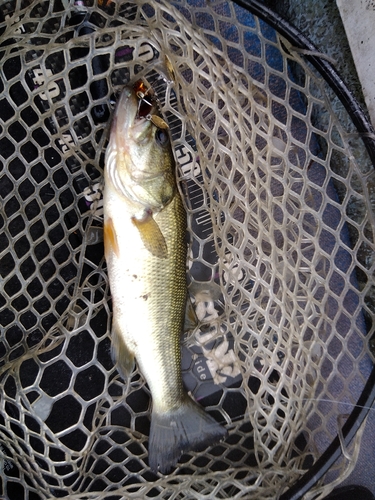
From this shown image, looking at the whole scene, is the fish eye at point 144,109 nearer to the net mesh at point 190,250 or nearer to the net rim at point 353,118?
the net mesh at point 190,250

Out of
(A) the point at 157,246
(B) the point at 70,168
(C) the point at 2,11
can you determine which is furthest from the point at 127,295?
(C) the point at 2,11

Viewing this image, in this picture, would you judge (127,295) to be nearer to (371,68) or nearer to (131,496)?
(131,496)

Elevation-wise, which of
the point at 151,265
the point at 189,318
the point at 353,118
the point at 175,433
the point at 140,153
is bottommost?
the point at 175,433

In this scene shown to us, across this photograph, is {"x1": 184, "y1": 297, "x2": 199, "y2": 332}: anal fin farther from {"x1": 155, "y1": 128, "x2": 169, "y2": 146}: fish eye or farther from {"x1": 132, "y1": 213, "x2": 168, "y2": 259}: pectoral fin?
{"x1": 155, "y1": 128, "x2": 169, "y2": 146}: fish eye

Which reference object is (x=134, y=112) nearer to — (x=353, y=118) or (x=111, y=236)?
(x=111, y=236)

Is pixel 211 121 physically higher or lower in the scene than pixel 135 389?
higher

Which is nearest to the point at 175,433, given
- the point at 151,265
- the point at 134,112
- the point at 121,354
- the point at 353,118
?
the point at 121,354

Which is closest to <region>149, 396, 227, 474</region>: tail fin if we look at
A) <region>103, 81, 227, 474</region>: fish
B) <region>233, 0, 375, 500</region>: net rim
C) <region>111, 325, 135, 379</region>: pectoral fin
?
<region>103, 81, 227, 474</region>: fish
